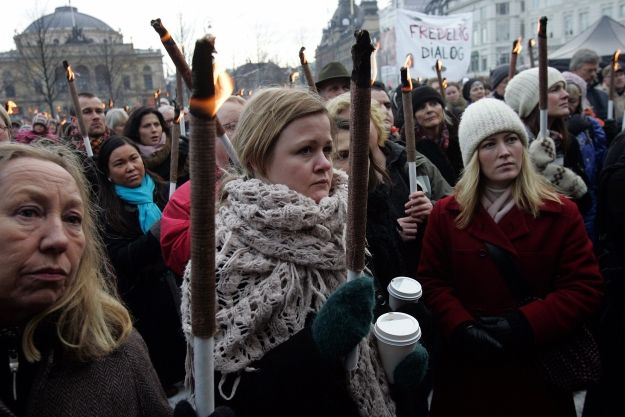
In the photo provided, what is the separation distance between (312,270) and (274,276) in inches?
5.7

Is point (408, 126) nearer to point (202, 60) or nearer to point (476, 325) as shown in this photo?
point (476, 325)

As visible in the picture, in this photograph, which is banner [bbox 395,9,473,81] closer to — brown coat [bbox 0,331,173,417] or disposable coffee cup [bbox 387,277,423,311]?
disposable coffee cup [bbox 387,277,423,311]

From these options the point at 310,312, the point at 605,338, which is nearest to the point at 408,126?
the point at 310,312

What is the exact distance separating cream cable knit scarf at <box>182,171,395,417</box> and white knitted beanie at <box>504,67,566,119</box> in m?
2.56

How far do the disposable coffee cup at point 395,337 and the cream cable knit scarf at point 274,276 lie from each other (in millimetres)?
63

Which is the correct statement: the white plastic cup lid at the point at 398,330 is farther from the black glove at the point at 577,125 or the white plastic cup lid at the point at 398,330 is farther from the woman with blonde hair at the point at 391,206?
the black glove at the point at 577,125

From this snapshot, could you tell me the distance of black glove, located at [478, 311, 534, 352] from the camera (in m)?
2.16

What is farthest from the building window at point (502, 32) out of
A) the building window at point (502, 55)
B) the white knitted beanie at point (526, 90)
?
the white knitted beanie at point (526, 90)

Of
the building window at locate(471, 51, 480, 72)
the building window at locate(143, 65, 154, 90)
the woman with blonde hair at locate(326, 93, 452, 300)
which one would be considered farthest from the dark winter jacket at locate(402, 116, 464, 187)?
the building window at locate(471, 51, 480, 72)

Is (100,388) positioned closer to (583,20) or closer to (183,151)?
(183,151)

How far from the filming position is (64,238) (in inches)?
47.7

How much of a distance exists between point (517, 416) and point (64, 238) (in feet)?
6.88

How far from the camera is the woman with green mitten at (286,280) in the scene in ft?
4.72

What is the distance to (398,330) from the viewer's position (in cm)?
152
